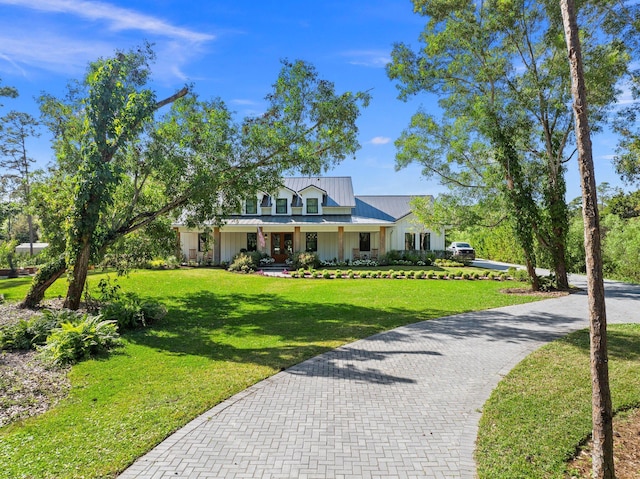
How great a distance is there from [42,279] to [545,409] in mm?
12463

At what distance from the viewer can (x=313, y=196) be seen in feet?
93.1

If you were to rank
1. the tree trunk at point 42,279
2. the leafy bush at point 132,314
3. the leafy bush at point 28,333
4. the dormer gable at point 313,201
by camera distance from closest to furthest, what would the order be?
the leafy bush at point 28,333 → the leafy bush at point 132,314 → the tree trunk at point 42,279 → the dormer gable at point 313,201

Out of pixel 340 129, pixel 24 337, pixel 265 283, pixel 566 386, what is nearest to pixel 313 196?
pixel 265 283

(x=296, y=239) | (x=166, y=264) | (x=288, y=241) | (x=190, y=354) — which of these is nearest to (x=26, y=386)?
(x=190, y=354)

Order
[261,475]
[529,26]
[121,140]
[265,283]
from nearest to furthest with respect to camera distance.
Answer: [261,475], [121,140], [529,26], [265,283]

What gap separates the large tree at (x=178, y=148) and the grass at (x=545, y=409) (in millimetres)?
8993

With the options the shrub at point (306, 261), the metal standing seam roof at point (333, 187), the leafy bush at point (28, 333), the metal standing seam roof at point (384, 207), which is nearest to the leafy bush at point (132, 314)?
the leafy bush at point (28, 333)

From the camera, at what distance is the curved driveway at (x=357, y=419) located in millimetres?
3648

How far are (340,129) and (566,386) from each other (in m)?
9.71

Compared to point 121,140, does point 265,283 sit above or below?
below

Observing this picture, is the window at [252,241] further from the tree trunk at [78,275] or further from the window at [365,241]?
the tree trunk at [78,275]

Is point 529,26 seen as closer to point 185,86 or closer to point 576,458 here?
point 185,86

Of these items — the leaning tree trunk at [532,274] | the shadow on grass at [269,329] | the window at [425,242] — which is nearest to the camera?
the shadow on grass at [269,329]

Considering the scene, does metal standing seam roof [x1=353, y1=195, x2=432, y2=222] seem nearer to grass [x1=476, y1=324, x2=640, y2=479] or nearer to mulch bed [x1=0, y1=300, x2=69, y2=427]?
grass [x1=476, y1=324, x2=640, y2=479]
